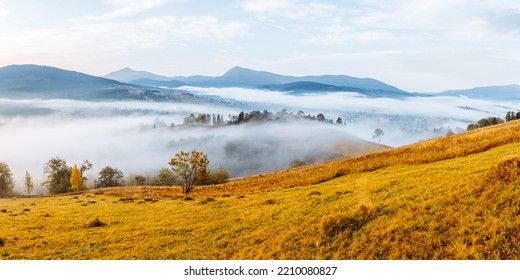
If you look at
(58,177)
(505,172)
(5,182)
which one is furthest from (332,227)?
(58,177)

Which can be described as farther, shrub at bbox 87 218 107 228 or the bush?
shrub at bbox 87 218 107 228

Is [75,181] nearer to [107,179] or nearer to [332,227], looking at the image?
[107,179]

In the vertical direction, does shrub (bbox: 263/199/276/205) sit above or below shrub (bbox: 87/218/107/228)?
above

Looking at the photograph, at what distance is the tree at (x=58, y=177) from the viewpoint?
413 feet

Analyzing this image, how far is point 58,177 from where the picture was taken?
129 m

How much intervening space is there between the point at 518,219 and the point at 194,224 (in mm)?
17839

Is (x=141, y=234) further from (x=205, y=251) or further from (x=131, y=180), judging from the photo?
(x=131, y=180)

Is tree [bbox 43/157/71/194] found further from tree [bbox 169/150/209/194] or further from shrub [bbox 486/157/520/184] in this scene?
shrub [bbox 486/157/520/184]

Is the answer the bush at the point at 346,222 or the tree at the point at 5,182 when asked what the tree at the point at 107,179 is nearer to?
the tree at the point at 5,182

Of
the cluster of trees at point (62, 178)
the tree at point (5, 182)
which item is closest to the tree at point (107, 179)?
the cluster of trees at point (62, 178)

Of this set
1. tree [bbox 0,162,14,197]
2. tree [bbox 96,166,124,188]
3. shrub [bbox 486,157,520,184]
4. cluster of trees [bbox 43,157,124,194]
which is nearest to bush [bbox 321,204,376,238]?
shrub [bbox 486,157,520,184]

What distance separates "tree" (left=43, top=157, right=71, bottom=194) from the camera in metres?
126
